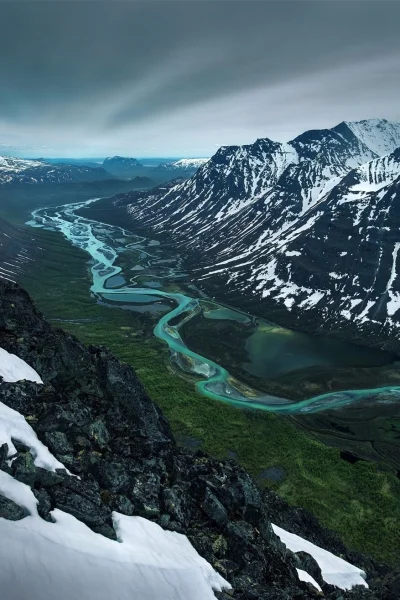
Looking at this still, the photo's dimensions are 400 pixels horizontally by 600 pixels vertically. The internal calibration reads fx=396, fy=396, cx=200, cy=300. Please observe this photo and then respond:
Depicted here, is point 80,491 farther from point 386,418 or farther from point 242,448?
point 386,418

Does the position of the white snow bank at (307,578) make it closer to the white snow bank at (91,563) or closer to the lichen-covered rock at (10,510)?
the white snow bank at (91,563)

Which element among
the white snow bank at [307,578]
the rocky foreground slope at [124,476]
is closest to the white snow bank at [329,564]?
the rocky foreground slope at [124,476]

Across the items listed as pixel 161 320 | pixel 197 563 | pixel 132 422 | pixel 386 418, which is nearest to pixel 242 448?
pixel 386 418

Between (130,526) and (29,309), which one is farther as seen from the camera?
(29,309)

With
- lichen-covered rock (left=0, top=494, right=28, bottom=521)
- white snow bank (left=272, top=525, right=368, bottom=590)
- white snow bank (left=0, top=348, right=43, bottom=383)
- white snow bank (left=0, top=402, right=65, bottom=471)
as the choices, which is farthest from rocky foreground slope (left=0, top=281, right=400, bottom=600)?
white snow bank (left=272, top=525, right=368, bottom=590)

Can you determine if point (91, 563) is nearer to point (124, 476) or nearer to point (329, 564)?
point (124, 476)
